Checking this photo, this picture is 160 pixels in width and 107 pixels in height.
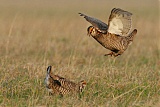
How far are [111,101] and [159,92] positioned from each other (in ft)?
3.90

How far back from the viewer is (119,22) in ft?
26.9

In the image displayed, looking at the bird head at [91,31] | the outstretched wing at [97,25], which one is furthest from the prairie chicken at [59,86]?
the outstretched wing at [97,25]

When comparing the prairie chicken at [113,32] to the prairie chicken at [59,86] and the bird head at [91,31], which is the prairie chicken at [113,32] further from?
the prairie chicken at [59,86]

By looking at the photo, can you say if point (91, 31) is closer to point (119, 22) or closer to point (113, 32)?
point (113, 32)

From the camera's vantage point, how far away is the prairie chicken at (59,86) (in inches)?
282

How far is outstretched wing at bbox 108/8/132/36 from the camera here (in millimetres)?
7945

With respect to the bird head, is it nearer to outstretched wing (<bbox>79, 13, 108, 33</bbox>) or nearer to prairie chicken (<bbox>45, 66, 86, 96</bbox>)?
outstretched wing (<bbox>79, 13, 108, 33</bbox>)

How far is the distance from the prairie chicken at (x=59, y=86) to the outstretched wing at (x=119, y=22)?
133cm

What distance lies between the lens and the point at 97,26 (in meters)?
8.50

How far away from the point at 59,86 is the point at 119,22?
1.65 m

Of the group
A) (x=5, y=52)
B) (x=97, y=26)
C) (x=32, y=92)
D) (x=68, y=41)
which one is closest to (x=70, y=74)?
(x=97, y=26)

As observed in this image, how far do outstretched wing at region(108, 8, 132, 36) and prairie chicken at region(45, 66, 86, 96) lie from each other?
1.33m

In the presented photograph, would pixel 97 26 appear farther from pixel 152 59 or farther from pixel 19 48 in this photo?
pixel 19 48

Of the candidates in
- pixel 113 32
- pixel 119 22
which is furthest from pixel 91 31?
pixel 119 22
